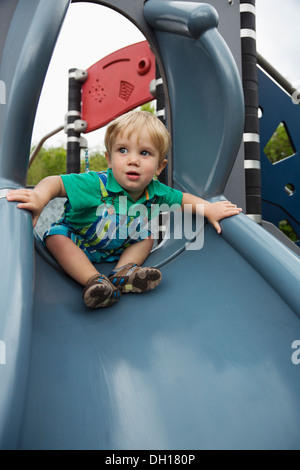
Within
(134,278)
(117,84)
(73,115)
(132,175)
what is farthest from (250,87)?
(73,115)

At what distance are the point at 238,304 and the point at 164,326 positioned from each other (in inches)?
6.4

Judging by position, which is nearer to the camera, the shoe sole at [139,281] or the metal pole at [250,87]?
the shoe sole at [139,281]

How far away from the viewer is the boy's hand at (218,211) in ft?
3.32

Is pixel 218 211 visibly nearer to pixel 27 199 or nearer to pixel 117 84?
pixel 27 199

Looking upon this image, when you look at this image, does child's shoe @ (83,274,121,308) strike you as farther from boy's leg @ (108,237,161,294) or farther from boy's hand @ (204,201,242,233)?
boy's hand @ (204,201,242,233)

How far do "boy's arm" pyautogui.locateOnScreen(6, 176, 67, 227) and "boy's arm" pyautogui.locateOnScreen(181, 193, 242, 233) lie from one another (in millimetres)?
368

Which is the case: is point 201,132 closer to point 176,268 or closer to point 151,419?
point 176,268

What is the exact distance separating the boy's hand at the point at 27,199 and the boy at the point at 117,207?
35 mm

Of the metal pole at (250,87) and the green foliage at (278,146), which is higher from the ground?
the green foliage at (278,146)

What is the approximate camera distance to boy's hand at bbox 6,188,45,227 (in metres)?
0.76

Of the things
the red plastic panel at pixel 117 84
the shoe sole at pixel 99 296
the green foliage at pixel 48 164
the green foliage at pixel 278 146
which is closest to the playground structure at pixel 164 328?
the shoe sole at pixel 99 296

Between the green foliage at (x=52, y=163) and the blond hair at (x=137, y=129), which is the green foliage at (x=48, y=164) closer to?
the green foliage at (x=52, y=163)

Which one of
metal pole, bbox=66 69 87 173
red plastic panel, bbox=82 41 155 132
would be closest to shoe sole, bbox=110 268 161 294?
red plastic panel, bbox=82 41 155 132
